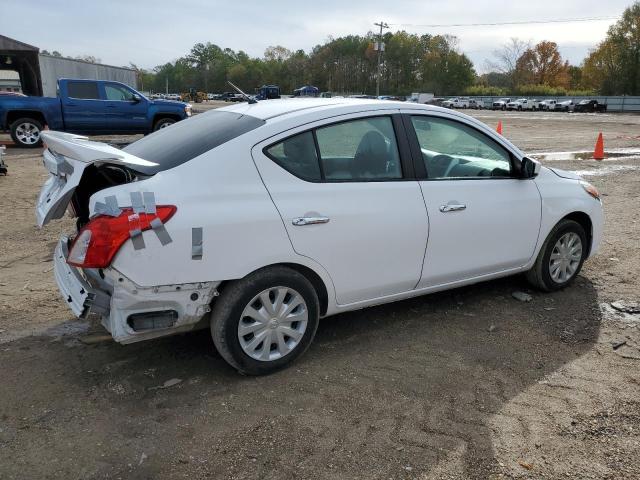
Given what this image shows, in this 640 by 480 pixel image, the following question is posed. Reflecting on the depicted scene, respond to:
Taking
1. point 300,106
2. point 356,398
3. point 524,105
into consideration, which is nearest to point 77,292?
point 356,398

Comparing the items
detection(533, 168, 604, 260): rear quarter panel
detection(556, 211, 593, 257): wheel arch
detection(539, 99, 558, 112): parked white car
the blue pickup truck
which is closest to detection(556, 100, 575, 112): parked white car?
detection(539, 99, 558, 112): parked white car

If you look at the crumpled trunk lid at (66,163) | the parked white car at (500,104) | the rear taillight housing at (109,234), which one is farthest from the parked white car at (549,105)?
the rear taillight housing at (109,234)

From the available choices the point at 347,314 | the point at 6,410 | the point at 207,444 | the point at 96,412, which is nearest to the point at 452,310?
the point at 347,314

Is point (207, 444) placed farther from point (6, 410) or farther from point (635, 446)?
point (635, 446)

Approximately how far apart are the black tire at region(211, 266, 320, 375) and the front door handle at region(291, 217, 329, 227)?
288mm

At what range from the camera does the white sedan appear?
9.62ft

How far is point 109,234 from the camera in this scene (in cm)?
284

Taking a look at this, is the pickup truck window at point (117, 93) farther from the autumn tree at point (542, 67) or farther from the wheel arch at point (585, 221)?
the autumn tree at point (542, 67)

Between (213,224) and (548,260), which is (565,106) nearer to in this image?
(548,260)

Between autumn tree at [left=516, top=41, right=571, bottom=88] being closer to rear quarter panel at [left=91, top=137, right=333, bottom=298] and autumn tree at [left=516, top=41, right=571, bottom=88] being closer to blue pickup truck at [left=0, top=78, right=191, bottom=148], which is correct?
blue pickup truck at [left=0, top=78, right=191, bottom=148]

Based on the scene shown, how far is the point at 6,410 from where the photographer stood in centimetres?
303

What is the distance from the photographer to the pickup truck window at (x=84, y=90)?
1545 cm

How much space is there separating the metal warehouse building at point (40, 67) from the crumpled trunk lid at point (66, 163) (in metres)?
23.3

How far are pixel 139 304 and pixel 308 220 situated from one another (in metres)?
1.09
